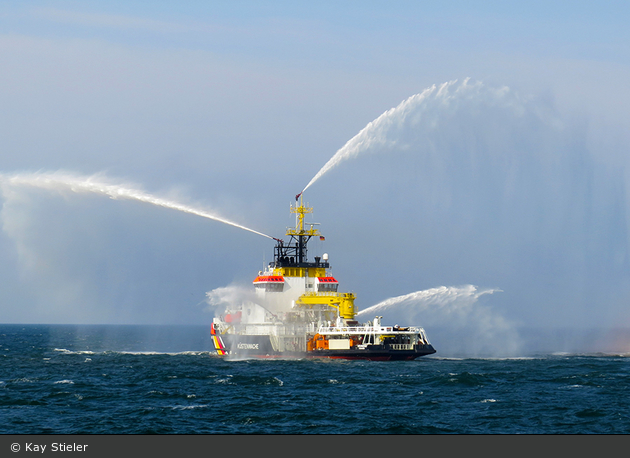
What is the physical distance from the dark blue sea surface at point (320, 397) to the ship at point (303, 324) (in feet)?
7.50

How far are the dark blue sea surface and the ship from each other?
7.50ft

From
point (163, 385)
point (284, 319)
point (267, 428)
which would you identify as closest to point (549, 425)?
point (267, 428)

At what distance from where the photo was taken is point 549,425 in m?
35.6

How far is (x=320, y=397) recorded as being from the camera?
44.9 metres

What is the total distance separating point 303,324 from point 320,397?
26750 millimetres

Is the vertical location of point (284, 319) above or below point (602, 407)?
above

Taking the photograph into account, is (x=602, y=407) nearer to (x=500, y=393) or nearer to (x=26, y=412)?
(x=500, y=393)

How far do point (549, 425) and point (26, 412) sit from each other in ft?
92.0

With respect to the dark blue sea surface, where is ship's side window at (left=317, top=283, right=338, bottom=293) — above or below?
above

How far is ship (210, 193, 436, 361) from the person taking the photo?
68.1m

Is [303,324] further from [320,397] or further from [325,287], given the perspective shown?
[320,397]

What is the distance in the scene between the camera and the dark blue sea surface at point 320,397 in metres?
35.7
